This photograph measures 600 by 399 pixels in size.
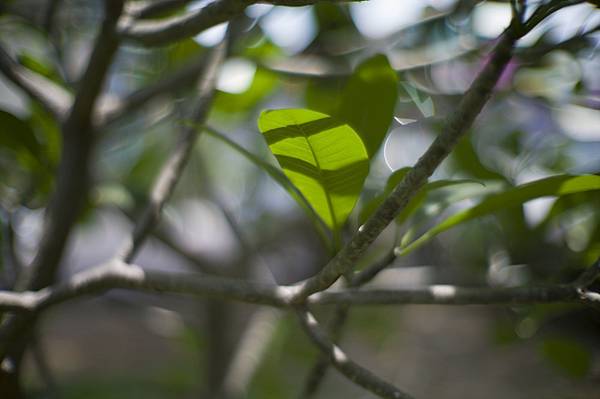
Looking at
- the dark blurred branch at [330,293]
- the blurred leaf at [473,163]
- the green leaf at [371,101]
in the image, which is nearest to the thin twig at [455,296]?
the dark blurred branch at [330,293]

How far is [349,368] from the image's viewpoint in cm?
37

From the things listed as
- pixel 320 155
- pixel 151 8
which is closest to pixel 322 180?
pixel 320 155

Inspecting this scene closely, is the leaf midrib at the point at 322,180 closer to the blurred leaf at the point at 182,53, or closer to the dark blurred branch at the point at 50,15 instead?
the dark blurred branch at the point at 50,15

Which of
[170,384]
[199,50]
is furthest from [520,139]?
[170,384]

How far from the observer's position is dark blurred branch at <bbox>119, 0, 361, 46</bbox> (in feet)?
1.19

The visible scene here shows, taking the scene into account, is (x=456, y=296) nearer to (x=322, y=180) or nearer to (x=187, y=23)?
(x=322, y=180)

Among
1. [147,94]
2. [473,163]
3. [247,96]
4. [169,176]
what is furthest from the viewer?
[247,96]

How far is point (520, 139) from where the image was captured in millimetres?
916

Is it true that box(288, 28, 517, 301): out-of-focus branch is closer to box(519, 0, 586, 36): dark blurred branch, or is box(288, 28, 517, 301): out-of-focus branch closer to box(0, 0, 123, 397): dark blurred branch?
box(519, 0, 586, 36): dark blurred branch

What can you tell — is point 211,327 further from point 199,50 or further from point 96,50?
point 96,50

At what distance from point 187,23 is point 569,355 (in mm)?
584

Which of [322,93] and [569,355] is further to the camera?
[322,93]

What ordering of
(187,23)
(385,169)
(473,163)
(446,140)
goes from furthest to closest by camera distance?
(385,169), (473,163), (187,23), (446,140)

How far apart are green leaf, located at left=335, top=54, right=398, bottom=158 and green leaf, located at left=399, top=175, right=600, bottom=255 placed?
81 millimetres
